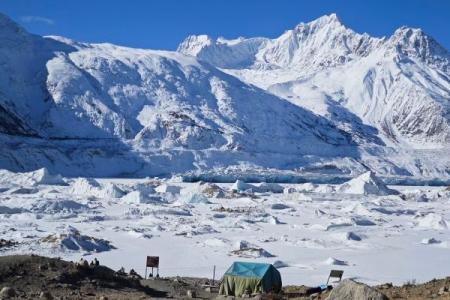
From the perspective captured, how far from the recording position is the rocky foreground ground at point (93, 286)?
18.1 metres

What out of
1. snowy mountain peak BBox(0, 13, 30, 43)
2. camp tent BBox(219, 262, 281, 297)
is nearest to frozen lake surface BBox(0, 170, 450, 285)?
camp tent BBox(219, 262, 281, 297)

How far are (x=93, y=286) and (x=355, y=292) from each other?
897cm

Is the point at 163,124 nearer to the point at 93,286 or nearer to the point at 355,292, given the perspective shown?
the point at 93,286

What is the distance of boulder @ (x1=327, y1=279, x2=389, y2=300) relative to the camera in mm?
14797

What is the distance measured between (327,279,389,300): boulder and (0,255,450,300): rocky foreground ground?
2069 mm

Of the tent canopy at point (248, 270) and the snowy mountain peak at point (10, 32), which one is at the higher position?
the snowy mountain peak at point (10, 32)

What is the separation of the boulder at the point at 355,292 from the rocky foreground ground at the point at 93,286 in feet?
6.79

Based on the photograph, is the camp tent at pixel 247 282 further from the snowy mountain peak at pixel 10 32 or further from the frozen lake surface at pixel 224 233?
the snowy mountain peak at pixel 10 32

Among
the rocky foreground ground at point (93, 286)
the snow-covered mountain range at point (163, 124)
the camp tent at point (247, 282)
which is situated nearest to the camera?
the rocky foreground ground at point (93, 286)

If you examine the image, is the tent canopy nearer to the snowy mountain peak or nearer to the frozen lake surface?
the frozen lake surface

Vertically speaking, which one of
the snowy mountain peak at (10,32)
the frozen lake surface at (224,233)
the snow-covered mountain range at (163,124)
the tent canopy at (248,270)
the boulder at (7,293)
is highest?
the snowy mountain peak at (10,32)

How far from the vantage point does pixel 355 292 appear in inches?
590

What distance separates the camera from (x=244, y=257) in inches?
1214

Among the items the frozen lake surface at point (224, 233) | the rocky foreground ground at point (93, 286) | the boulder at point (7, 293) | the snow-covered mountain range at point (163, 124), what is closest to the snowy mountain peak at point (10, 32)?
the snow-covered mountain range at point (163, 124)
